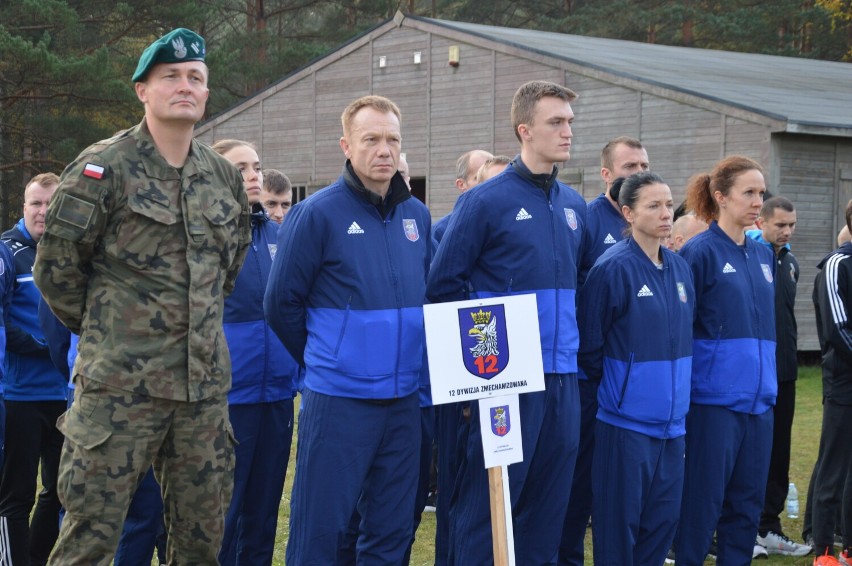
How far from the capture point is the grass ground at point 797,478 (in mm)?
6688

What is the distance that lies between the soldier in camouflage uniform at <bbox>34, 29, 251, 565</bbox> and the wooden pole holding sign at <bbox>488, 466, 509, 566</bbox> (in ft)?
3.54

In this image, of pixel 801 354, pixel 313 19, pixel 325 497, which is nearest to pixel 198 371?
pixel 325 497

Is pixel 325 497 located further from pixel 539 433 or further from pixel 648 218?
pixel 648 218

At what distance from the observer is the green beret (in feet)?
12.6

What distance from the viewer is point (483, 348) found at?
431 centimetres

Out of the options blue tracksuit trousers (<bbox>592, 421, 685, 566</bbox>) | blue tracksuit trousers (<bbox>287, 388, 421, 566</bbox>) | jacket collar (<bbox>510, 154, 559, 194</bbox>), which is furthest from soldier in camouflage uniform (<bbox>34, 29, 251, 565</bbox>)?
blue tracksuit trousers (<bbox>592, 421, 685, 566</bbox>)

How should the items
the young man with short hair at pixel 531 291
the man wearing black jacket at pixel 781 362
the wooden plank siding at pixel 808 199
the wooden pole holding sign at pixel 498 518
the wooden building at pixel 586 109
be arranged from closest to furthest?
the wooden pole holding sign at pixel 498 518 < the young man with short hair at pixel 531 291 < the man wearing black jacket at pixel 781 362 < the wooden plank siding at pixel 808 199 < the wooden building at pixel 586 109

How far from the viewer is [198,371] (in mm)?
3799

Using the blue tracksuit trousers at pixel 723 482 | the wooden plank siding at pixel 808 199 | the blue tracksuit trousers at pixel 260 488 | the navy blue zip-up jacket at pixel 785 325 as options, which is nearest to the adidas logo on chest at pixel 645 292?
the blue tracksuit trousers at pixel 723 482

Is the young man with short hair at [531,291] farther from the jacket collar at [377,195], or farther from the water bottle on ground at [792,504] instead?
the water bottle on ground at [792,504]

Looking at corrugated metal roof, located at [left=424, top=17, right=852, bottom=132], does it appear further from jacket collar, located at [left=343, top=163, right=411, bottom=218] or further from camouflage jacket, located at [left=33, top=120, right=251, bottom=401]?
camouflage jacket, located at [left=33, top=120, right=251, bottom=401]

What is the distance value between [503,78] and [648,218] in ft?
50.1

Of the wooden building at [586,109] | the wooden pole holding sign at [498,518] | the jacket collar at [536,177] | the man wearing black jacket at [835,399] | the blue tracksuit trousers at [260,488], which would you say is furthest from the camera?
the wooden building at [586,109]

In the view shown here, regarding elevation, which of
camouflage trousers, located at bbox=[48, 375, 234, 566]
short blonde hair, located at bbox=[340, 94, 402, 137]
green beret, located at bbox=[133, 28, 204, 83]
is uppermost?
green beret, located at bbox=[133, 28, 204, 83]
